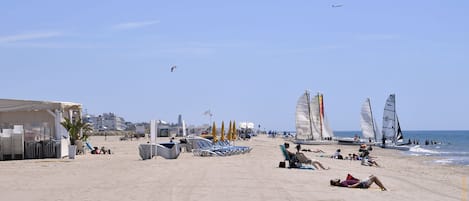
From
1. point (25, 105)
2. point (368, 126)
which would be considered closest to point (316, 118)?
point (368, 126)

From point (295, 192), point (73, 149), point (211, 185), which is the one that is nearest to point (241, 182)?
point (211, 185)

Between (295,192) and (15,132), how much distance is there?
1550cm

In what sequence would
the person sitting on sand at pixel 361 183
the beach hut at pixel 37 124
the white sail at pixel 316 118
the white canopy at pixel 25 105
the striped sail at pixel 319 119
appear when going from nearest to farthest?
1. the person sitting on sand at pixel 361 183
2. the beach hut at pixel 37 124
3. the white canopy at pixel 25 105
4. the white sail at pixel 316 118
5. the striped sail at pixel 319 119

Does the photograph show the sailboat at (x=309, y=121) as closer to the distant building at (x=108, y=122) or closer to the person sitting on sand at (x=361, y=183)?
the person sitting on sand at (x=361, y=183)

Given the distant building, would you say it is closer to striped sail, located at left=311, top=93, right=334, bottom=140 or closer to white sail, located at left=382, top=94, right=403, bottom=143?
striped sail, located at left=311, top=93, right=334, bottom=140

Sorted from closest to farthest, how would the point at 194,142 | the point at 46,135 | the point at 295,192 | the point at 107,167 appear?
the point at 295,192
the point at 107,167
the point at 46,135
the point at 194,142

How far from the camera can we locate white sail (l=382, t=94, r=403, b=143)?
63.7m

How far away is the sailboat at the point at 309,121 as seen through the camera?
211ft

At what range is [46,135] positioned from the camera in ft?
92.0

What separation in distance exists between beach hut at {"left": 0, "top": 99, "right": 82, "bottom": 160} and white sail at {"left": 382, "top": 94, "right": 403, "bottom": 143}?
134 ft

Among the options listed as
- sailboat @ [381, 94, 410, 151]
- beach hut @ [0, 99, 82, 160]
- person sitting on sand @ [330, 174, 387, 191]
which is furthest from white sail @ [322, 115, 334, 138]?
person sitting on sand @ [330, 174, 387, 191]

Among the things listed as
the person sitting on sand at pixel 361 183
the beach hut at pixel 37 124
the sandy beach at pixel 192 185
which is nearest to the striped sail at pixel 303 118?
the beach hut at pixel 37 124

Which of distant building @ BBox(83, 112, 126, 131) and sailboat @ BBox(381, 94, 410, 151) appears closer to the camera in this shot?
sailboat @ BBox(381, 94, 410, 151)

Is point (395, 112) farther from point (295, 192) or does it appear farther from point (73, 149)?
point (295, 192)
